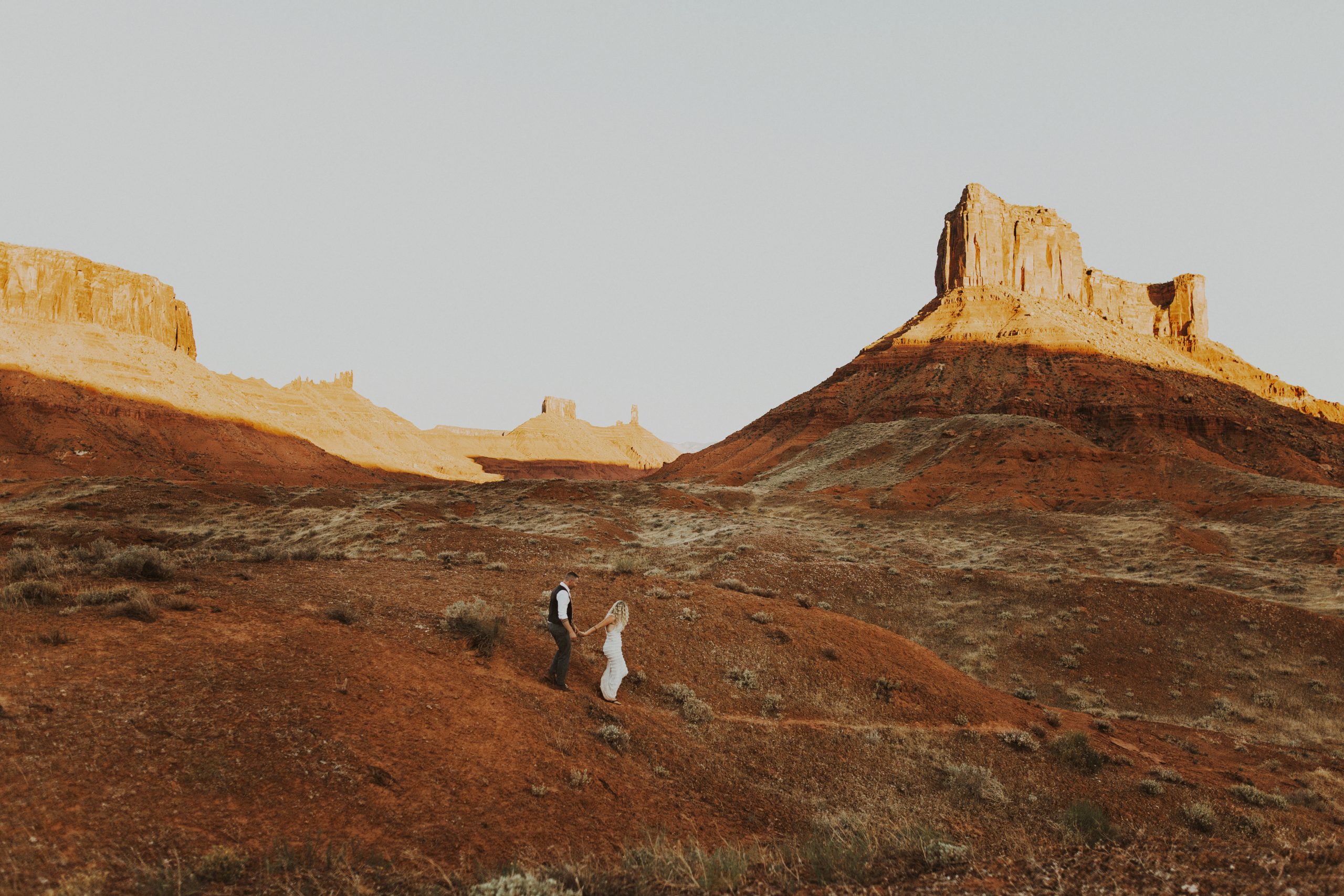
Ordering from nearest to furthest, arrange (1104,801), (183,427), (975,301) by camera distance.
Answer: (1104,801), (183,427), (975,301)

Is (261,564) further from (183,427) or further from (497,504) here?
(183,427)

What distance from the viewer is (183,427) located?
62.6 meters

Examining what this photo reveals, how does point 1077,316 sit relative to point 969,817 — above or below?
above

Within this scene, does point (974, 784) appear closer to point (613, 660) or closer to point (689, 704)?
point (689, 704)

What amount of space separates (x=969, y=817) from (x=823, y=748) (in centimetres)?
200

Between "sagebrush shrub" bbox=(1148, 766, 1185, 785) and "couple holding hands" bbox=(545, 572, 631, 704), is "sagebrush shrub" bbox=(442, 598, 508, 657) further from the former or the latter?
"sagebrush shrub" bbox=(1148, 766, 1185, 785)

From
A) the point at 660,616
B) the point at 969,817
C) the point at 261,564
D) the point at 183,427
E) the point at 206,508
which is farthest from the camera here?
the point at 183,427

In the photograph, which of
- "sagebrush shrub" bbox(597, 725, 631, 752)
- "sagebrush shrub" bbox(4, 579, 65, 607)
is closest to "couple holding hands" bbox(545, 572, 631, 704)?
"sagebrush shrub" bbox(597, 725, 631, 752)

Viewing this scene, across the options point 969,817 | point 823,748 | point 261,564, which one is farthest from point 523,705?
point 261,564

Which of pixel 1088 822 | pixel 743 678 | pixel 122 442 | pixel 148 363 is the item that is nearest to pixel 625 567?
pixel 743 678

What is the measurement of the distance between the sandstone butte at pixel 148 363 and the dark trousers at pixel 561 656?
71.1 metres

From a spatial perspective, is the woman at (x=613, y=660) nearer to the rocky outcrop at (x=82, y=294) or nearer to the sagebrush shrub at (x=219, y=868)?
the sagebrush shrub at (x=219, y=868)

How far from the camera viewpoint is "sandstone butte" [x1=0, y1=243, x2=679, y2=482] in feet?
211

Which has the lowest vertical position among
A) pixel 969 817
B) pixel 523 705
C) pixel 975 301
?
pixel 969 817
